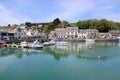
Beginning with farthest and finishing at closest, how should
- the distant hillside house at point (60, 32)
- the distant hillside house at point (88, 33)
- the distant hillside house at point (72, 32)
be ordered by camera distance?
the distant hillside house at point (72, 32) < the distant hillside house at point (88, 33) < the distant hillside house at point (60, 32)

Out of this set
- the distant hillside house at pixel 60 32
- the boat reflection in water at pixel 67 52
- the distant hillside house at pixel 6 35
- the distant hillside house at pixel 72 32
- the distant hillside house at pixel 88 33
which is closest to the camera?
the boat reflection in water at pixel 67 52

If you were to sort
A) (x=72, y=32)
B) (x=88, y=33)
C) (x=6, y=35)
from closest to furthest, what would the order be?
(x=6, y=35)
(x=88, y=33)
(x=72, y=32)

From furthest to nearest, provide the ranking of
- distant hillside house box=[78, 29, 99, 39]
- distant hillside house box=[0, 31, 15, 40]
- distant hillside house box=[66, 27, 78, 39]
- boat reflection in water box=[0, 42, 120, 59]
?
distant hillside house box=[66, 27, 78, 39]
distant hillside house box=[78, 29, 99, 39]
distant hillside house box=[0, 31, 15, 40]
boat reflection in water box=[0, 42, 120, 59]

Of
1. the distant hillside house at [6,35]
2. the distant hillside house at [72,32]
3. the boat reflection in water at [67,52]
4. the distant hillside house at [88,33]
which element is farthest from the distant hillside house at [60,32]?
the boat reflection in water at [67,52]

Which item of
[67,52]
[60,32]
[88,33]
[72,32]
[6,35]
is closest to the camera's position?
[67,52]

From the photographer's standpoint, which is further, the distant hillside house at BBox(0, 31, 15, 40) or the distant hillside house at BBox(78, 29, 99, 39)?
the distant hillside house at BBox(78, 29, 99, 39)

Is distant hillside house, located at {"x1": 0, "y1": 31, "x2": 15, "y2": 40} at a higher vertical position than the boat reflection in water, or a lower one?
higher

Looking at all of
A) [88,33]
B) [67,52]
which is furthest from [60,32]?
[67,52]

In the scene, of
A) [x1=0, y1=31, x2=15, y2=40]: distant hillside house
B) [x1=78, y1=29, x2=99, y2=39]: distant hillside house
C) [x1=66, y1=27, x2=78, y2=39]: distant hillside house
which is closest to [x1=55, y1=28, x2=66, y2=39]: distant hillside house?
[x1=66, y1=27, x2=78, y2=39]: distant hillside house

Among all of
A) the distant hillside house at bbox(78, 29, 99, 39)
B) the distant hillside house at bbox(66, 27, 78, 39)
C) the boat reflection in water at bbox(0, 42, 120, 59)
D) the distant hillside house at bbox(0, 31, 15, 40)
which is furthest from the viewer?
the distant hillside house at bbox(66, 27, 78, 39)

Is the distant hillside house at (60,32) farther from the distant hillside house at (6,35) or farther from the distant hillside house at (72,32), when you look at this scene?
the distant hillside house at (6,35)

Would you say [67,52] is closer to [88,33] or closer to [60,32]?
[60,32]

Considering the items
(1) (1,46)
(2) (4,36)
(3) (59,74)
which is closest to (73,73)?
(3) (59,74)

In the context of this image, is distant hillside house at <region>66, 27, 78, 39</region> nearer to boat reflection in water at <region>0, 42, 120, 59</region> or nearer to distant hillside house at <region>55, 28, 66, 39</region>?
distant hillside house at <region>55, 28, 66, 39</region>
